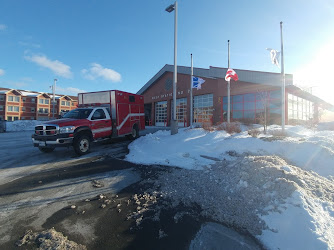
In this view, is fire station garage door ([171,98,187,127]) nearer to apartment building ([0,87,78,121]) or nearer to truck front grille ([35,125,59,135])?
truck front grille ([35,125,59,135])

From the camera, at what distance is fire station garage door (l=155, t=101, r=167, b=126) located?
2928cm

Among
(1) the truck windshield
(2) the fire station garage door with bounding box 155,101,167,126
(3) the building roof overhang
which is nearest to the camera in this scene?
(1) the truck windshield

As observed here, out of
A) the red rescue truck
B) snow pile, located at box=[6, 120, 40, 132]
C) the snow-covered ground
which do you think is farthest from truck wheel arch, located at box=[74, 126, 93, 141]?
snow pile, located at box=[6, 120, 40, 132]

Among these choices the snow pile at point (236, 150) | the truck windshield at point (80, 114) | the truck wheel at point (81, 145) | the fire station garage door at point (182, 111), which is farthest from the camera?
the fire station garage door at point (182, 111)

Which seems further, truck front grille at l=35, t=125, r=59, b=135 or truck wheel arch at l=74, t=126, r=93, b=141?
truck wheel arch at l=74, t=126, r=93, b=141

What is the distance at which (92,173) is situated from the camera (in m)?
5.06

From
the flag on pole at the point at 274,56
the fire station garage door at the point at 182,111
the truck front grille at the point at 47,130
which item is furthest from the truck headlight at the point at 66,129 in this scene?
the fire station garage door at the point at 182,111

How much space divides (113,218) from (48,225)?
0.98 metres

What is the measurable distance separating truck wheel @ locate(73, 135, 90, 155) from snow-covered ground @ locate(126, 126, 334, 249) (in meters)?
2.59

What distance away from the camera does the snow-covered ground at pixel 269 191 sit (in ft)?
7.98

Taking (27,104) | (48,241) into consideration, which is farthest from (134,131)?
(27,104)

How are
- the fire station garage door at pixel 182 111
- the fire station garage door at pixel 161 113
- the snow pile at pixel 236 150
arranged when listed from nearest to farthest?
1. the snow pile at pixel 236 150
2. the fire station garage door at pixel 182 111
3. the fire station garage door at pixel 161 113

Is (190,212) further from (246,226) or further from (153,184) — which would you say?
(153,184)

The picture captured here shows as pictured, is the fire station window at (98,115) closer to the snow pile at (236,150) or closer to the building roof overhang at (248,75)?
the snow pile at (236,150)
